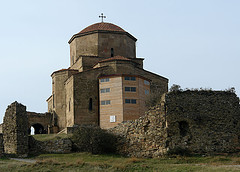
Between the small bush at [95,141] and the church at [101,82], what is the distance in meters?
9.83

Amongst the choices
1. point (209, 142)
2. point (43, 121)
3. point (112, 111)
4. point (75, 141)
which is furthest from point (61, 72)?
point (209, 142)

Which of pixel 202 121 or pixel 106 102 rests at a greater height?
pixel 106 102

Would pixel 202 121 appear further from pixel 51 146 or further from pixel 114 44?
pixel 114 44

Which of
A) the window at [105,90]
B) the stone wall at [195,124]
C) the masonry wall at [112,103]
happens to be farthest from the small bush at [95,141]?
the window at [105,90]

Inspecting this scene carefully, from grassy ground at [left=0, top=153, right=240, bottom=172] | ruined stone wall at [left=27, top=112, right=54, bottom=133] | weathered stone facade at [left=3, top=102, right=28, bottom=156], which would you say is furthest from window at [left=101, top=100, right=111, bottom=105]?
grassy ground at [left=0, top=153, right=240, bottom=172]

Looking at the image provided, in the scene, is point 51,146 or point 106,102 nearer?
point 51,146

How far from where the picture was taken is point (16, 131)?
26484 mm

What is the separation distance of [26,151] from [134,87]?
14.8 m

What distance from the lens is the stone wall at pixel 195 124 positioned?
22000 mm

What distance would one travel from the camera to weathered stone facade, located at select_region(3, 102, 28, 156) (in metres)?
26.4

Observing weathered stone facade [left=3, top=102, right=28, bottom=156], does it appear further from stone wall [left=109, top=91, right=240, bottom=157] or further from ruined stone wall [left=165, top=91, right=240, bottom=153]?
ruined stone wall [left=165, top=91, right=240, bottom=153]

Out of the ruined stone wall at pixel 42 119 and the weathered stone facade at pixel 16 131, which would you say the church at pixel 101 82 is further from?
the weathered stone facade at pixel 16 131

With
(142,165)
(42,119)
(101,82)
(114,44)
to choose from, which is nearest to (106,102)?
(101,82)

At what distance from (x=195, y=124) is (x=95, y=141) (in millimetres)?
7293
